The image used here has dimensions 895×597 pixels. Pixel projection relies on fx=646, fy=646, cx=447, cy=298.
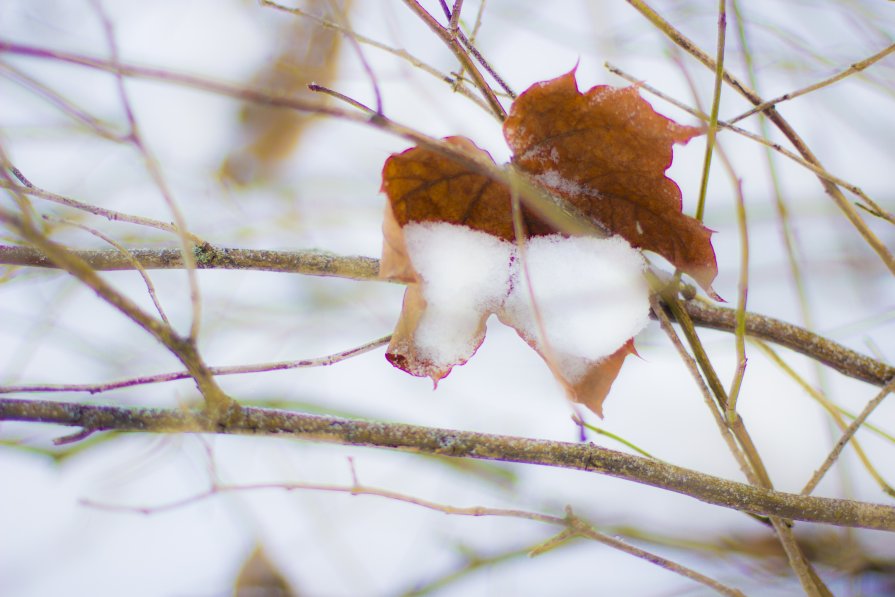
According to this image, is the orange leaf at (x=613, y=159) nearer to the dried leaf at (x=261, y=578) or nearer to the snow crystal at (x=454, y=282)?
the snow crystal at (x=454, y=282)

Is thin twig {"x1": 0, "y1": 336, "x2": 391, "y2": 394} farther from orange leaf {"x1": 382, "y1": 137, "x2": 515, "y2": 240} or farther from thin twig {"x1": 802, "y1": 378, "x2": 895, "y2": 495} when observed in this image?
thin twig {"x1": 802, "y1": 378, "x2": 895, "y2": 495}

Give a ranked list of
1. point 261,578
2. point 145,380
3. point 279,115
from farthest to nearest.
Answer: point 279,115 < point 261,578 < point 145,380

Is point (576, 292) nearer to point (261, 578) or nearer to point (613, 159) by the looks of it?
point (613, 159)

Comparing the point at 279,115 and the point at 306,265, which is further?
the point at 279,115

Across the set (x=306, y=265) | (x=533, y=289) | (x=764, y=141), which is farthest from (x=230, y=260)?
(x=764, y=141)

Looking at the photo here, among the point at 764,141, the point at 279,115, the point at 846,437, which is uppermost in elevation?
the point at 279,115

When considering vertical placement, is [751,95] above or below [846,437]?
above

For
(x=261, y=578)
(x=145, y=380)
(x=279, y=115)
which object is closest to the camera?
(x=145, y=380)

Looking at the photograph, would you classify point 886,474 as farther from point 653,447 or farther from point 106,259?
point 106,259

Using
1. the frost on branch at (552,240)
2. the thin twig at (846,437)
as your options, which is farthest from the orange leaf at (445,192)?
the thin twig at (846,437)
